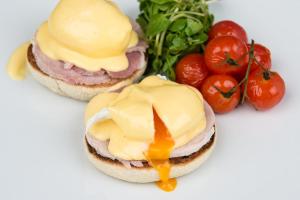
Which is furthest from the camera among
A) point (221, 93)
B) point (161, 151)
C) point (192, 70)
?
point (192, 70)

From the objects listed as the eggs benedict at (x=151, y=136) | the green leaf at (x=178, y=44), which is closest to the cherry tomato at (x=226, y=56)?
the green leaf at (x=178, y=44)

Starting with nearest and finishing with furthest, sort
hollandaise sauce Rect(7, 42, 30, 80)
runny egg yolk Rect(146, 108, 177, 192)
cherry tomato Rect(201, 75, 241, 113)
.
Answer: runny egg yolk Rect(146, 108, 177, 192), cherry tomato Rect(201, 75, 241, 113), hollandaise sauce Rect(7, 42, 30, 80)

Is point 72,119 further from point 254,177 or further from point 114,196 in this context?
point 254,177

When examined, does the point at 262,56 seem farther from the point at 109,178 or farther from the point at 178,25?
the point at 109,178

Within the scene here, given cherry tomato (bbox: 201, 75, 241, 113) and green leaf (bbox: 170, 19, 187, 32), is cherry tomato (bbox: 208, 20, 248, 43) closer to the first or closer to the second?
green leaf (bbox: 170, 19, 187, 32)

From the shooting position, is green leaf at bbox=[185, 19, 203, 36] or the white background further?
green leaf at bbox=[185, 19, 203, 36]

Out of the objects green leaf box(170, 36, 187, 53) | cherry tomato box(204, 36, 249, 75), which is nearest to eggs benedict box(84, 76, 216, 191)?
cherry tomato box(204, 36, 249, 75)

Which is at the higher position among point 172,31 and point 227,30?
point 172,31

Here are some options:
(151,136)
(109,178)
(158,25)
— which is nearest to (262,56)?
(158,25)
